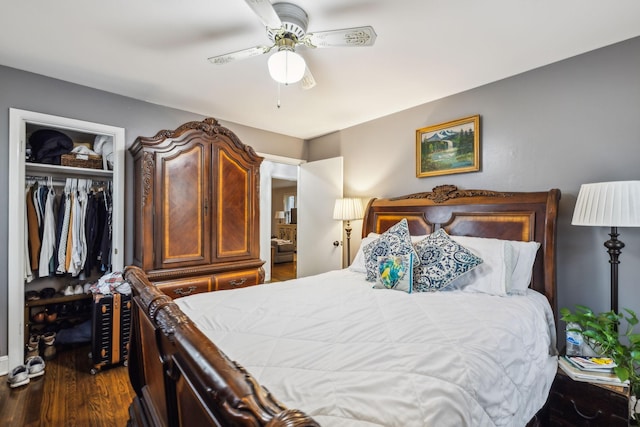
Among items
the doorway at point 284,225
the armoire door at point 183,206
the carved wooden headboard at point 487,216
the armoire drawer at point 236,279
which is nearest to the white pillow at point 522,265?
the carved wooden headboard at point 487,216

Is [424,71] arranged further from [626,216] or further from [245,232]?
[245,232]

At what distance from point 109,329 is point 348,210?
2564 millimetres

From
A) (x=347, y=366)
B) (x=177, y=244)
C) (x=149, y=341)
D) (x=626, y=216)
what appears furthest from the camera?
(x=177, y=244)

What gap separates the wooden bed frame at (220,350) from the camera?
583 millimetres

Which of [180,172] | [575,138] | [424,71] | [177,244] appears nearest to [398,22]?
[424,71]

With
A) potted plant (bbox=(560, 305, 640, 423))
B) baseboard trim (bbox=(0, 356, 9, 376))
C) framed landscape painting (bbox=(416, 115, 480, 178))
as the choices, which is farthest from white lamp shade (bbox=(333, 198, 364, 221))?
baseboard trim (bbox=(0, 356, 9, 376))

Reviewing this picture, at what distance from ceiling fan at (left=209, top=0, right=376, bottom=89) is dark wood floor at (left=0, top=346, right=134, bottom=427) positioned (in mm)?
2464

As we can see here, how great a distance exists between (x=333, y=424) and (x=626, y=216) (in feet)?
6.48

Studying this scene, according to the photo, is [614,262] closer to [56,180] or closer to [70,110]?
[70,110]

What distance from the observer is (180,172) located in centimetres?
268

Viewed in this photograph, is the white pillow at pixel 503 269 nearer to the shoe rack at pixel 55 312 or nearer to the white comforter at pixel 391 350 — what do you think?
the white comforter at pixel 391 350

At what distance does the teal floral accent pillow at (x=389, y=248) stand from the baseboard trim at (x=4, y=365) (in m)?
3.02

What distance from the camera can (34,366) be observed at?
2348mm

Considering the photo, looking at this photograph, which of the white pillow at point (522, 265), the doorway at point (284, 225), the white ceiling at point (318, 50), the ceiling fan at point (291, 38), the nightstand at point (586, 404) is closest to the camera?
the nightstand at point (586, 404)
